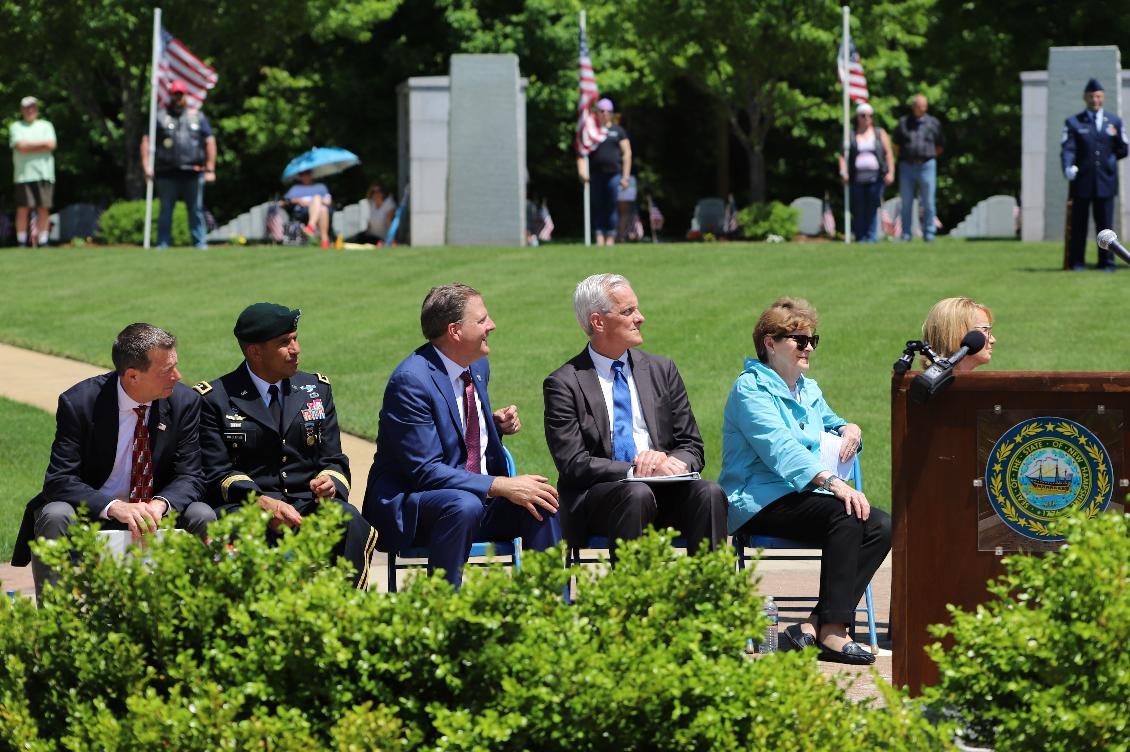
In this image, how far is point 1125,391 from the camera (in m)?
5.69

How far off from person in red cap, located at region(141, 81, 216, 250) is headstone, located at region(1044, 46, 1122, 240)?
35.8 feet

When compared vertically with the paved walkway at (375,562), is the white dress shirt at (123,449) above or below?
above

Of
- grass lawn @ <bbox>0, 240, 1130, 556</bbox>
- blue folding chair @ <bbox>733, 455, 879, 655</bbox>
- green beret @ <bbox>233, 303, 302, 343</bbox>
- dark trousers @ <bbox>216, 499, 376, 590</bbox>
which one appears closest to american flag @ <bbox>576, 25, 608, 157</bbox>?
grass lawn @ <bbox>0, 240, 1130, 556</bbox>

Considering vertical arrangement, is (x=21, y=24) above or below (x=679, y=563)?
above

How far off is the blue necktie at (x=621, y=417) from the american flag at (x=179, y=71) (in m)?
17.5

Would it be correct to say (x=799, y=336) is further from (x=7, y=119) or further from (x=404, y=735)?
(x=7, y=119)

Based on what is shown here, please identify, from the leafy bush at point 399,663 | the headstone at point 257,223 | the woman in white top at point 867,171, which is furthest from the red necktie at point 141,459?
the headstone at point 257,223

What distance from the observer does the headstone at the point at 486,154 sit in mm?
24109

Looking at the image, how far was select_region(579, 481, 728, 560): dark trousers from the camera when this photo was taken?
7.05 m

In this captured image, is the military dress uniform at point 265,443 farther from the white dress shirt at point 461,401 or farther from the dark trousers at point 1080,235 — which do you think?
the dark trousers at point 1080,235

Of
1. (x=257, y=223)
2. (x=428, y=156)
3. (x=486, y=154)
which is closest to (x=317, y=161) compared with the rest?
(x=428, y=156)

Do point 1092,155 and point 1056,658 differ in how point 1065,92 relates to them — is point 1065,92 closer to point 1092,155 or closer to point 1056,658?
point 1092,155

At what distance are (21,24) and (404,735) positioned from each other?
28224 mm

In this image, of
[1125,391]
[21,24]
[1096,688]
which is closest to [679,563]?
[1096,688]
